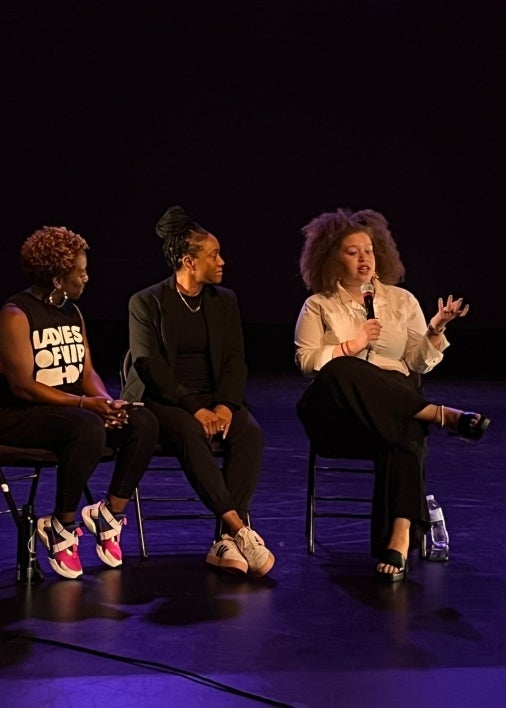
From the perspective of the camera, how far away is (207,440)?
3811 mm

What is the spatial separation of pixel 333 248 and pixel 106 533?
4.03 ft

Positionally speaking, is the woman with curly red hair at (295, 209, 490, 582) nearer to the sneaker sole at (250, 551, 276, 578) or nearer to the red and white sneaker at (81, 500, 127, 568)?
the sneaker sole at (250, 551, 276, 578)

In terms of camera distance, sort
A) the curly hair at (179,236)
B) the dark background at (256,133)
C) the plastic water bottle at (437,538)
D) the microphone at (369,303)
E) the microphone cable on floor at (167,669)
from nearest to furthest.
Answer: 1. the microphone cable on floor at (167,669)
2. the plastic water bottle at (437,538)
3. the microphone at (369,303)
4. the curly hair at (179,236)
5. the dark background at (256,133)

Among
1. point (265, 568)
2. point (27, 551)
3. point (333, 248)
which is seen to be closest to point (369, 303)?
point (333, 248)

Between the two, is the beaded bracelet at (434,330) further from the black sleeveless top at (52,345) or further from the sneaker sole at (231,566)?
the black sleeveless top at (52,345)

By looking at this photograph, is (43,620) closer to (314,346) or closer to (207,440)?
(207,440)

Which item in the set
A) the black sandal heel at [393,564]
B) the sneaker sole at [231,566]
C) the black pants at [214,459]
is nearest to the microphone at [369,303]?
the black pants at [214,459]

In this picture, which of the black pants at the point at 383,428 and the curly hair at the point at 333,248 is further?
the curly hair at the point at 333,248

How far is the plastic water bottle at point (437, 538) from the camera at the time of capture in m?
3.81

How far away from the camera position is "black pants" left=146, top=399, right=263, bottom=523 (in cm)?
370

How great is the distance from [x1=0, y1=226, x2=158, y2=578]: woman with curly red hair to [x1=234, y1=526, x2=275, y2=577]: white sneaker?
1.30 ft

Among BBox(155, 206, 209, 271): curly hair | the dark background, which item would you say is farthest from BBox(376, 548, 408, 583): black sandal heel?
the dark background

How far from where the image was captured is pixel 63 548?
3564 mm

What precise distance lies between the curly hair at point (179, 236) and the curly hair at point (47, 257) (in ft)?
1.41
